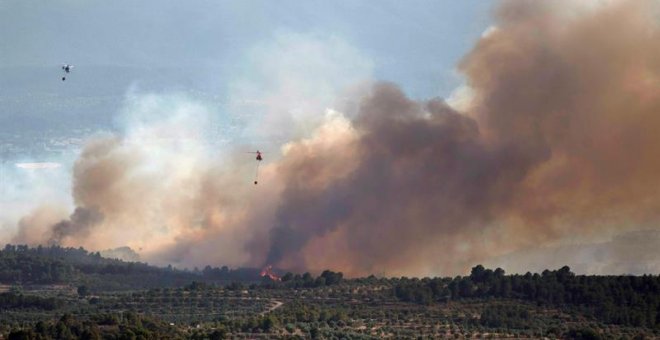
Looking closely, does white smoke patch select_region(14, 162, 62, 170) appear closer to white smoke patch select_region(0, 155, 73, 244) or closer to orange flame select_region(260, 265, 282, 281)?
white smoke patch select_region(0, 155, 73, 244)

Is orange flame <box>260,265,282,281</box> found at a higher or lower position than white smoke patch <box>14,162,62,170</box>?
lower

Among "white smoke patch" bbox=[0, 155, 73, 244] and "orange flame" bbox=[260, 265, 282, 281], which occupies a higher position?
"white smoke patch" bbox=[0, 155, 73, 244]

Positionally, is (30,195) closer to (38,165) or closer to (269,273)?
(38,165)

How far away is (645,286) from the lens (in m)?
123

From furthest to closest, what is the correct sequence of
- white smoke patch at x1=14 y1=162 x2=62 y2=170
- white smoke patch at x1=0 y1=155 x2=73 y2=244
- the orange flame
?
white smoke patch at x1=14 y1=162 x2=62 y2=170 < white smoke patch at x1=0 y1=155 x2=73 y2=244 < the orange flame

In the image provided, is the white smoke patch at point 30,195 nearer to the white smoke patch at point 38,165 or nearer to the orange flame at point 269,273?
the white smoke patch at point 38,165

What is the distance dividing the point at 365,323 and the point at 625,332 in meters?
14.9

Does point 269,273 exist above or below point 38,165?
below

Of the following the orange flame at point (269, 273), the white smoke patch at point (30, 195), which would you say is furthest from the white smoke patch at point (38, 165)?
the orange flame at point (269, 273)

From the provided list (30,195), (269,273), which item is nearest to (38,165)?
(30,195)

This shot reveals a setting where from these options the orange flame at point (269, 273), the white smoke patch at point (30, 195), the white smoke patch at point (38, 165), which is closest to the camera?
the orange flame at point (269, 273)

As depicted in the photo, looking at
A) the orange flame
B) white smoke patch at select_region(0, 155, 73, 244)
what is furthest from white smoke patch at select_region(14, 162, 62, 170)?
the orange flame

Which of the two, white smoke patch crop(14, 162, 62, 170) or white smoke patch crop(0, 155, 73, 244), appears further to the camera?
white smoke patch crop(14, 162, 62, 170)

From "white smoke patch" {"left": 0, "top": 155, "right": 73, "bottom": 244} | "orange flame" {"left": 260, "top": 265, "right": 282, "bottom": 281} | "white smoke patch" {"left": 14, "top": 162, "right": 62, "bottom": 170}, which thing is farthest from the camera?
"white smoke patch" {"left": 14, "top": 162, "right": 62, "bottom": 170}
